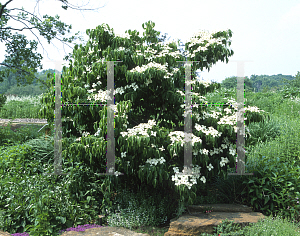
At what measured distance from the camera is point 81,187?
4320mm

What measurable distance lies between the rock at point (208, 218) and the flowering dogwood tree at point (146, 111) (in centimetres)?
35

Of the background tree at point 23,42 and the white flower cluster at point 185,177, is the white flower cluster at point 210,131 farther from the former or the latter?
the background tree at point 23,42

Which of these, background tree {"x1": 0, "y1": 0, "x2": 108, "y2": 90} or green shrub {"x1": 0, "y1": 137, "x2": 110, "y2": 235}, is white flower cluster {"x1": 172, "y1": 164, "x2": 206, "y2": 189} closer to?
green shrub {"x1": 0, "y1": 137, "x2": 110, "y2": 235}

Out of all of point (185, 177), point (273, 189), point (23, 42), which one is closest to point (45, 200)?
point (185, 177)

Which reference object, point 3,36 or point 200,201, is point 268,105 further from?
point 3,36

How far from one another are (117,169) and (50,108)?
152cm

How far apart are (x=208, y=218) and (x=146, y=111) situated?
195 cm

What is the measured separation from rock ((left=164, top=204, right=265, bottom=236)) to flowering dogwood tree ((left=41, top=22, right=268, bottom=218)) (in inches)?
13.7

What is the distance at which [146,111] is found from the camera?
179 inches

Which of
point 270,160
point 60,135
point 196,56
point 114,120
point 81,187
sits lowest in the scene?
point 81,187

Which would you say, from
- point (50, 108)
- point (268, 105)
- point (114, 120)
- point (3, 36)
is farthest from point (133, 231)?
point (268, 105)

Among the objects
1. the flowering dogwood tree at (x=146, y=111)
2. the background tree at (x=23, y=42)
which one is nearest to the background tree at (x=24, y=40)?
the background tree at (x=23, y=42)

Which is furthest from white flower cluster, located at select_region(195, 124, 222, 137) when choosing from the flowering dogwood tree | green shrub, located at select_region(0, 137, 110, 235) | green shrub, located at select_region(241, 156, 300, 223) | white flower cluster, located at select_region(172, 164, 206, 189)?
green shrub, located at select_region(0, 137, 110, 235)

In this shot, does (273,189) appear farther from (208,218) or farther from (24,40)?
(24,40)
